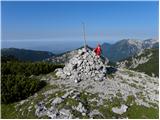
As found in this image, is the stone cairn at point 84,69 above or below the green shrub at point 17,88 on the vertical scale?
above

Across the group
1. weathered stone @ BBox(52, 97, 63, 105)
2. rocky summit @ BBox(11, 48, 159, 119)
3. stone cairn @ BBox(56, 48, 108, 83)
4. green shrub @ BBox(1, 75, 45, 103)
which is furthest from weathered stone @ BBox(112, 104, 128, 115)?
green shrub @ BBox(1, 75, 45, 103)

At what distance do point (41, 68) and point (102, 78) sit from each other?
752cm

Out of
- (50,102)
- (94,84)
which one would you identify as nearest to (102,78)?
(94,84)

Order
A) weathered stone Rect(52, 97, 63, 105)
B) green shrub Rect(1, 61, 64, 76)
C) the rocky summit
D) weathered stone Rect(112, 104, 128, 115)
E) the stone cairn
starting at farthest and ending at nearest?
green shrub Rect(1, 61, 64, 76)
the stone cairn
weathered stone Rect(52, 97, 63, 105)
weathered stone Rect(112, 104, 128, 115)
the rocky summit

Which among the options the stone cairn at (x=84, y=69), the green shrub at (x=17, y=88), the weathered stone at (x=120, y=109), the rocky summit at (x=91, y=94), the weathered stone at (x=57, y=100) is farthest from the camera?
the stone cairn at (x=84, y=69)

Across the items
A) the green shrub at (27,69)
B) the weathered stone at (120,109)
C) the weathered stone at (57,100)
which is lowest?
the weathered stone at (120,109)

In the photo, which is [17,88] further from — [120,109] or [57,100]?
[120,109]

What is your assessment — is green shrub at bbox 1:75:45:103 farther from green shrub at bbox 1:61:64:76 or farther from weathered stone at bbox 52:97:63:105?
green shrub at bbox 1:61:64:76

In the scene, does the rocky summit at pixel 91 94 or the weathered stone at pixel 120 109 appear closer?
the rocky summit at pixel 91 94

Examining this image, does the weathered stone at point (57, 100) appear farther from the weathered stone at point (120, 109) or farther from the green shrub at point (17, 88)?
the weathered stone at point (120, 109)

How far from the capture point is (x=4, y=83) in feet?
98.1

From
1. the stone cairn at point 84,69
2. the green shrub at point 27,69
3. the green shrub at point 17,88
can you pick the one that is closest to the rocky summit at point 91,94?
the stone cairn at point 84,69

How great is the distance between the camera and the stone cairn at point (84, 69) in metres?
31.7

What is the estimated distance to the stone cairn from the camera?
3174 cm
